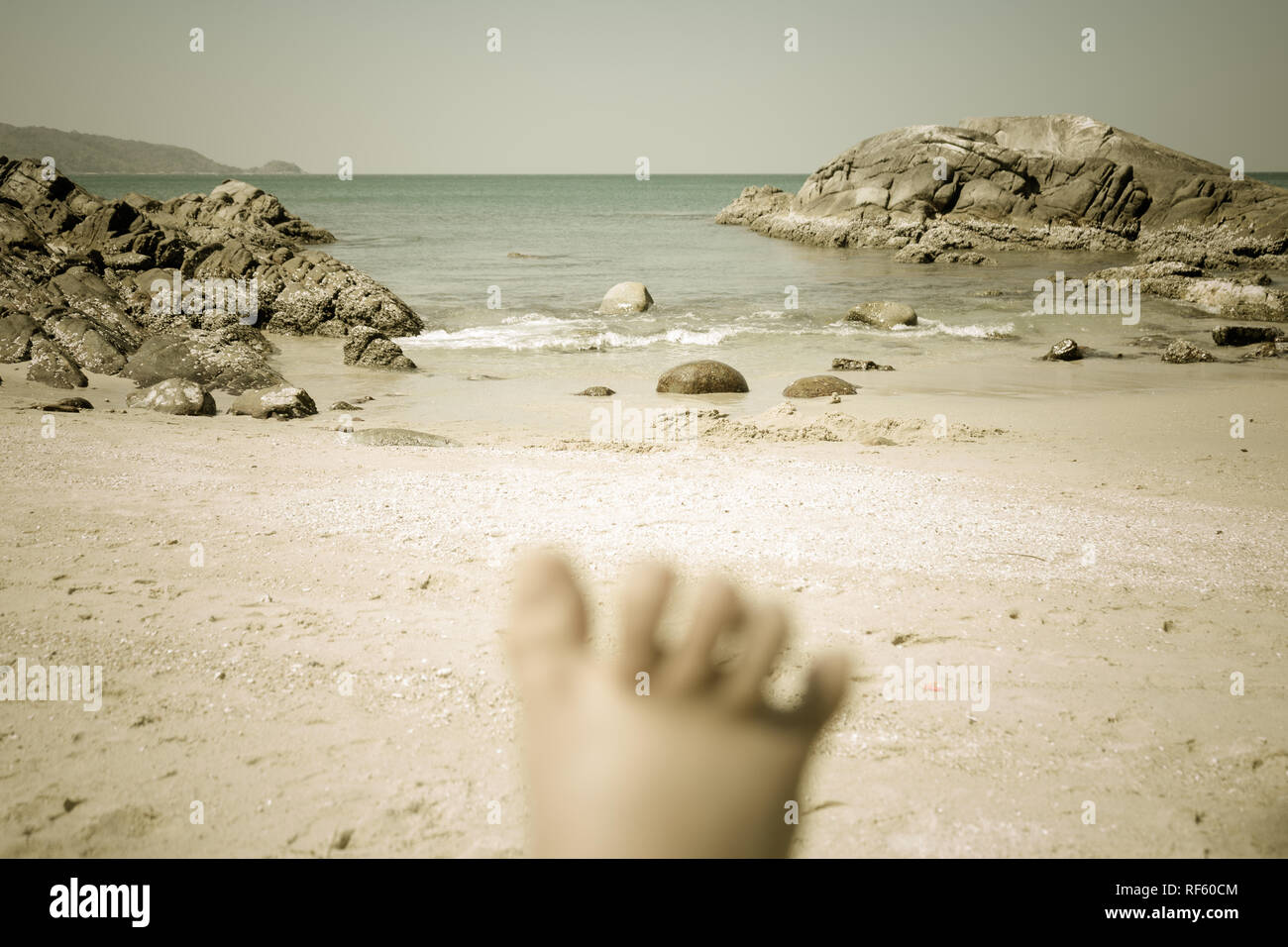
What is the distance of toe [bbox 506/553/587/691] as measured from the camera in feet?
7.12

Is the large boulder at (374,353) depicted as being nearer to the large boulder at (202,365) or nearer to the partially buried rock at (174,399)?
the large boulder at (202,365)

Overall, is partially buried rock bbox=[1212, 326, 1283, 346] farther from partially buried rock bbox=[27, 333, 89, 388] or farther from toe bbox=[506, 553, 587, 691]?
partially buried rock bbox=[27, 333, 89, 388]

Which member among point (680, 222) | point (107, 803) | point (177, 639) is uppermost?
point (680, 222)

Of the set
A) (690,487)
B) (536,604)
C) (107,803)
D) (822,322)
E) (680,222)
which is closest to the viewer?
(107,803)

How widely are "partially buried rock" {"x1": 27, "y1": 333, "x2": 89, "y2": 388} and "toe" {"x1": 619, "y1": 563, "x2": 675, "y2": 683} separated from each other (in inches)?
329

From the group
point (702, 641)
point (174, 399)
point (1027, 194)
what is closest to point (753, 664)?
point (702, 641)

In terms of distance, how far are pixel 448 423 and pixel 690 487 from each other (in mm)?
3552

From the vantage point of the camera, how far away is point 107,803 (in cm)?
206

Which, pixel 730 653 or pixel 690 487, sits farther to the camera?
pixel 690 487

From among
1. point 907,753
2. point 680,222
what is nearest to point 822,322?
point 907,753

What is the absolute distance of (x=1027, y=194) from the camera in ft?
115

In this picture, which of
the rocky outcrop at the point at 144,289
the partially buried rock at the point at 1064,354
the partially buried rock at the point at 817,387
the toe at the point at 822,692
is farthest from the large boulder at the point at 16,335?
the partially buried rock at the point at 1064,354

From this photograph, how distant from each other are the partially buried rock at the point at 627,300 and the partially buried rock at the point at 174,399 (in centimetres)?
873
